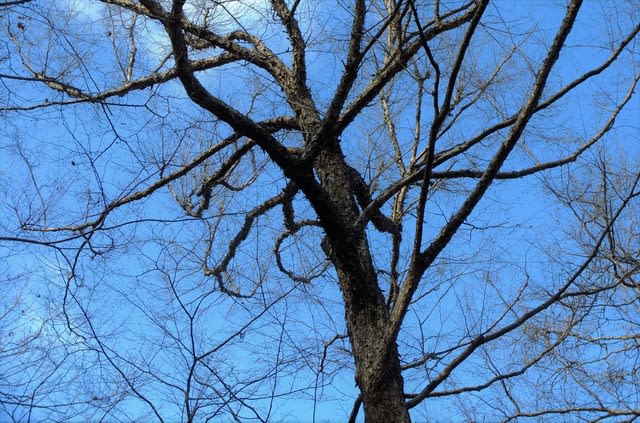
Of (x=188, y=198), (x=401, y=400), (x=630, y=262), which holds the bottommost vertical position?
(x=401, y=400)

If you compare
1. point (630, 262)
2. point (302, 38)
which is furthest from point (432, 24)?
point (630, 262)

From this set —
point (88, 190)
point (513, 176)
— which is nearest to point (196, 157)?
point (88, 190)

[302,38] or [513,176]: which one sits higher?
[302,38]

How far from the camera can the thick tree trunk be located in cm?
252

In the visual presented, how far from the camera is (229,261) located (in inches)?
146

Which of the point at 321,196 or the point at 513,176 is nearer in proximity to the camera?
the point at 321,196

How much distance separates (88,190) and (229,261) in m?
1.04

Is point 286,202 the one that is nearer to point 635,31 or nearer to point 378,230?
point 378,230

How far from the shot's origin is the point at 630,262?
4570 millimetres

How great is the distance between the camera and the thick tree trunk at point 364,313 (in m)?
2.52

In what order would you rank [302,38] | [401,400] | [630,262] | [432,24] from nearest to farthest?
1. [401,400]
2. [432,24]
3. [302,38]
4. [630,262]

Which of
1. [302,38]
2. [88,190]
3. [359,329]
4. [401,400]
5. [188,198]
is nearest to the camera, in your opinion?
[401,400]

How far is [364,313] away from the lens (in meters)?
2.78

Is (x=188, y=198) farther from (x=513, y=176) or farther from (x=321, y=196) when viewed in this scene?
(x=513, y=176)
